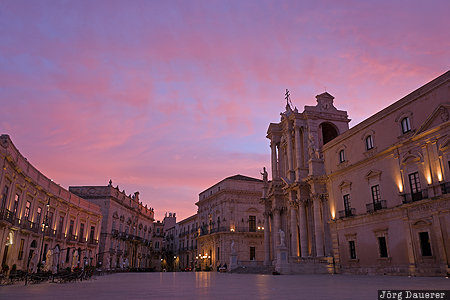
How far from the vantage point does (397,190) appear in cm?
2158

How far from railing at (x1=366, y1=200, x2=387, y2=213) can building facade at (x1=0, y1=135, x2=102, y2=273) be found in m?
19.6

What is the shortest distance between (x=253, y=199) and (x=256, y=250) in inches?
289

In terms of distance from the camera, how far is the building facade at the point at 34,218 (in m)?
24.1

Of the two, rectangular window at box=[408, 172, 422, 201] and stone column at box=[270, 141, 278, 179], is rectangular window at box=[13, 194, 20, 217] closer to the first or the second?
stone column at box=[270, 141, 278, 179]

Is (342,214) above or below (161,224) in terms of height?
below

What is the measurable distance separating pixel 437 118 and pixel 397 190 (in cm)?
481

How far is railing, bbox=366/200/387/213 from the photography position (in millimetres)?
22500

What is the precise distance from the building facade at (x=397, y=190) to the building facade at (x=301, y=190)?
8.99ft

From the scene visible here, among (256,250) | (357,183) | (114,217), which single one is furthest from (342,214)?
(114,217)

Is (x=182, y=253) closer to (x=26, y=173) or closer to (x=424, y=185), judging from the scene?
(x=26, y=173)

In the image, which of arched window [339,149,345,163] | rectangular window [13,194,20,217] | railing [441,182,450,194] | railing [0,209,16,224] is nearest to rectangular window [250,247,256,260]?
arched window [339,149,345,163]

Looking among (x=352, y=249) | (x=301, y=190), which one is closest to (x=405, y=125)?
(x=352, y=249)

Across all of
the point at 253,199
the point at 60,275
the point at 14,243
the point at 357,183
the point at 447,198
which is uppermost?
the point at 253,199

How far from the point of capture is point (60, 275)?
62.8 ft
